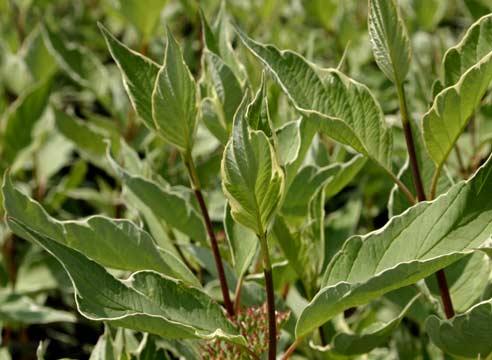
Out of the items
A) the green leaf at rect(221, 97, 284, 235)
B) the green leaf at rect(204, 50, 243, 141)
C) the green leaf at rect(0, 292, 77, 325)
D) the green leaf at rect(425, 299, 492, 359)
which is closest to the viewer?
the green leaf at rect(221, 97, 284, 235)

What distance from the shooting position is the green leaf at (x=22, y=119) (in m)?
1.83

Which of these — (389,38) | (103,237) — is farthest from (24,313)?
(389,38)

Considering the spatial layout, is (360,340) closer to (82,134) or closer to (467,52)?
(467,52)

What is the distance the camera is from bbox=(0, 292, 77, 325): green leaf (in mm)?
1538

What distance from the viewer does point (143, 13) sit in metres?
1.90

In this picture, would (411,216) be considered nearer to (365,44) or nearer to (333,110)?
(333,110)

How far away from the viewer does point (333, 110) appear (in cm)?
107

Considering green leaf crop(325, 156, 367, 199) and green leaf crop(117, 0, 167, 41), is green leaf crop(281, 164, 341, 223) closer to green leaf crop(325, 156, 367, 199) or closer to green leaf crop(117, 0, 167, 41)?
green leaf crop(325, 156, 367, 199)

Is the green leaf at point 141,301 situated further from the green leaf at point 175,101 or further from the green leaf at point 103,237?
the green leaf at point 175,101

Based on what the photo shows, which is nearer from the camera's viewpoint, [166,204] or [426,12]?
[166,204]

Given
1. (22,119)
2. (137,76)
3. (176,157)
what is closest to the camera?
(137,76)

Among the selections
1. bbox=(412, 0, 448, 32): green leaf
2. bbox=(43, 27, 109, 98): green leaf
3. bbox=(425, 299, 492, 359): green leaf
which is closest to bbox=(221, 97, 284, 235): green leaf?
bbox=(425, 299, 492, 359): green leaf

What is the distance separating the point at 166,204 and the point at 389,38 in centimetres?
43

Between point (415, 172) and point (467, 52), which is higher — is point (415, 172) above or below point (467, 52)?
below
